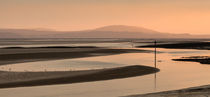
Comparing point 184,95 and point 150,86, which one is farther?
point 150,86

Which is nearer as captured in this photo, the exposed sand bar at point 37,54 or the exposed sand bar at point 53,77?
the exposed sand bar at point 53,77

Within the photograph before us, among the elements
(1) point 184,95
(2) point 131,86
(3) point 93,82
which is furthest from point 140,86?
(1) point 184,95

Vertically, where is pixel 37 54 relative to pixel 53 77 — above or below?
below

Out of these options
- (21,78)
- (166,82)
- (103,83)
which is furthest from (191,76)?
(21,78)

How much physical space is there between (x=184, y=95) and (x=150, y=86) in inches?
273

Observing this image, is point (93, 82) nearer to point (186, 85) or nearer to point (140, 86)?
point (140, 86)

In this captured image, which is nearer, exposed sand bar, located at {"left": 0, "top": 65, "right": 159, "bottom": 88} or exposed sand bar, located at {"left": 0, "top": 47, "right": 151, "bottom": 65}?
exposed sand bar, located at {"left": 0, "top": 65, "right": 159, "bottom": 88}

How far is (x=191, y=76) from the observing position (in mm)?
26250

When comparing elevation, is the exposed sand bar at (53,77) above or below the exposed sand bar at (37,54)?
above

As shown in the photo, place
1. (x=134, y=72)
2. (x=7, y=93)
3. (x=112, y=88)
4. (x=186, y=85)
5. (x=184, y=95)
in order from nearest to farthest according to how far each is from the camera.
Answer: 1. (x=184, y=95)
2. (x=7, y=93)
3. (x=112, y=88)
4. (x=186, y=85)
5. (x=134, y=72)

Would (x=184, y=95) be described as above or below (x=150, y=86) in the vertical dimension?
above

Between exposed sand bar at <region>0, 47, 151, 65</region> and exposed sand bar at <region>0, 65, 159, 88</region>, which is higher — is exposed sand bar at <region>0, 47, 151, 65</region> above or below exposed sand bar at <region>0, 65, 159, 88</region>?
below

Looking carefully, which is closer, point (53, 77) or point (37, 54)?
point (53, 77)

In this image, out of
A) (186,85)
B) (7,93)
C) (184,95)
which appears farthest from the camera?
(186,85)
